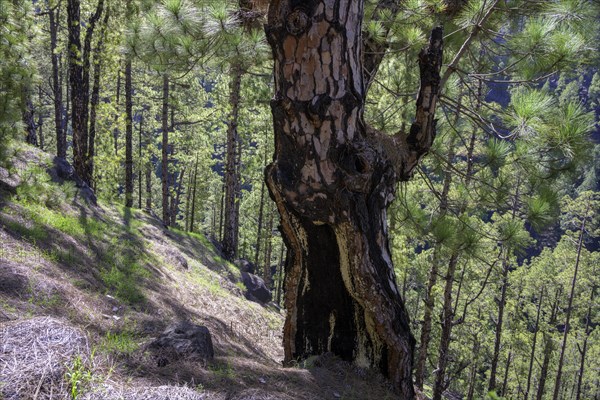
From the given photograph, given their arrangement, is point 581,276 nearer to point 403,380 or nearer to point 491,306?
point 491,306

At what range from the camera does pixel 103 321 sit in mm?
3457

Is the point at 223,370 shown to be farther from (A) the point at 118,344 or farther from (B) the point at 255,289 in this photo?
(B) the point at 255,289

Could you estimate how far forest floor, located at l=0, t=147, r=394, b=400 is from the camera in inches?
83.0

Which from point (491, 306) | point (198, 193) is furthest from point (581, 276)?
point (198, 193)

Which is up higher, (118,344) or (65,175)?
(65,175)

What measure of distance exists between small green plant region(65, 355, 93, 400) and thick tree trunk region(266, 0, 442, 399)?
5.45ft

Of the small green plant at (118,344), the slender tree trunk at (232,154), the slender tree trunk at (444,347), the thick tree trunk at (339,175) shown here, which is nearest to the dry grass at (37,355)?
the small green plant at (118,344)

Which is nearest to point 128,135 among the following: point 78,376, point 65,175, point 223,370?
point 65,175

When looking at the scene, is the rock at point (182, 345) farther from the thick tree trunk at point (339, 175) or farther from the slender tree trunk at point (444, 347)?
the slender tree trunk at point (444, 347)

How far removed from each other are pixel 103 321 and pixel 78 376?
5.09 feet

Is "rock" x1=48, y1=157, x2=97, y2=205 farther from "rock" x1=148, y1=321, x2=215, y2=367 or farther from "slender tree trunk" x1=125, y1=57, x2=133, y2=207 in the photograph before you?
"rock" x1=148, y1=321, x2=215, y2=367

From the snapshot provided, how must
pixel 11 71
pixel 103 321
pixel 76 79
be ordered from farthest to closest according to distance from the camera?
pixel 76 79 < pixel 11 71 < pixel 103 321

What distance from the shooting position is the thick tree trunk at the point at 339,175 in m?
2.99

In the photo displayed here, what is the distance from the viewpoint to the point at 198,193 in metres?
28.4
